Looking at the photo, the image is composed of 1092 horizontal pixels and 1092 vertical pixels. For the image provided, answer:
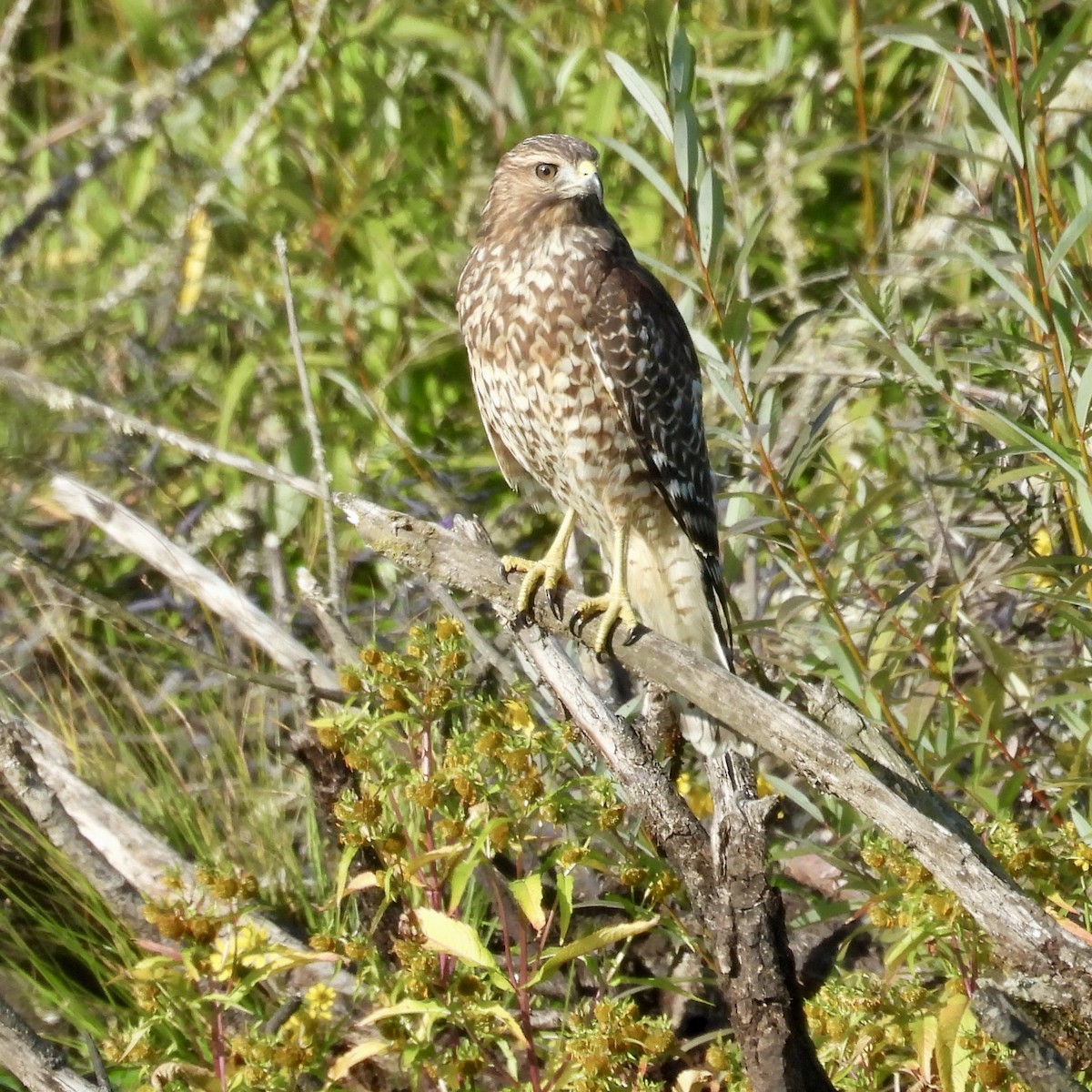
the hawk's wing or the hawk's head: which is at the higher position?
the hawk's head

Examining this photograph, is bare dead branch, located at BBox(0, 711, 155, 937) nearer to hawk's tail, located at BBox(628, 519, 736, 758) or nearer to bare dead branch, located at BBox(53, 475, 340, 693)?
bare dead branch, located at BBox(53, 475, 340, 693)

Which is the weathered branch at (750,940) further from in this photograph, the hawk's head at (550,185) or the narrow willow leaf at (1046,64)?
the hawk's head at (550,185)

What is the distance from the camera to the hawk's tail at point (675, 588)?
4238 millimetres

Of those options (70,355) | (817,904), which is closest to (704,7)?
(70,355)

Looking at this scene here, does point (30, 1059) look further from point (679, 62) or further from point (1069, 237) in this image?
point (1069, 237)

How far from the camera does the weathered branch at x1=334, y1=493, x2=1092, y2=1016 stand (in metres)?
2.30

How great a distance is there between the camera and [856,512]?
3084 millimetres

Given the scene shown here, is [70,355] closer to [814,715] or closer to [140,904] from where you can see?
[140,904]

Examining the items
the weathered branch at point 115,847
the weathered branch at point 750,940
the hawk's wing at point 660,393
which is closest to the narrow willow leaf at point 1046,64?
the weathered branch at point 750,940

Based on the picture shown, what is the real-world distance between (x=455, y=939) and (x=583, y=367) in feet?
6.08

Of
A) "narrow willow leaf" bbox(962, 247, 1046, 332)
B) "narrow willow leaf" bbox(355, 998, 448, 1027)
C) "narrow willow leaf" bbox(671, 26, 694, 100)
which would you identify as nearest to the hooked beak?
"narrow willow leaf" bbox(671, 26, 694, 100)

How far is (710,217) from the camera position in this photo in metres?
2.85

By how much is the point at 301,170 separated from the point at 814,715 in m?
2.97

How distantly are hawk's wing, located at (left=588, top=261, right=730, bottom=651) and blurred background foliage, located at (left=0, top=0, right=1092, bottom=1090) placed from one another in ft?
0.50
